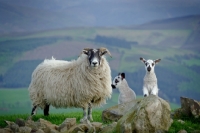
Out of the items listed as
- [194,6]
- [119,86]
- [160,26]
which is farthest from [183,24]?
[119,86]

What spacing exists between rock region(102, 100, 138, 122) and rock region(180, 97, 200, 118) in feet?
4.98

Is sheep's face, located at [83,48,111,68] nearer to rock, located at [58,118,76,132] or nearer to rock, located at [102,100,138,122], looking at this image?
rock, located at [102,100,138,122]

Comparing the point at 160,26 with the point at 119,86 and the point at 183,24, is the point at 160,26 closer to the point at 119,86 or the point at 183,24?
the point at 183,24

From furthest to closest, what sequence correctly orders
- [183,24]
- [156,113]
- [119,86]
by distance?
[183,24] < [119,86] < [156,113]

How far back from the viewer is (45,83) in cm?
1501

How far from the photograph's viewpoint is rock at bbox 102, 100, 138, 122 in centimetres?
1288

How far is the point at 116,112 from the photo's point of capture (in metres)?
12.9

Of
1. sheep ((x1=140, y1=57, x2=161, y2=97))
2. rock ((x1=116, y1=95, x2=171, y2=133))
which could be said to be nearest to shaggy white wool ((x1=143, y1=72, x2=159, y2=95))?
sheep ((x1=140, y1=57, x2=161, y2=97))

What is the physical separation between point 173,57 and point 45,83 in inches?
4425

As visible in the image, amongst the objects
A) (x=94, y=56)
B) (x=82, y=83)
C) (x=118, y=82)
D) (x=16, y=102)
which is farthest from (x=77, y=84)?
(x=16, y=102)

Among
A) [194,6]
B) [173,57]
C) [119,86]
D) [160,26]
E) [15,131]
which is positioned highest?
[194,6]

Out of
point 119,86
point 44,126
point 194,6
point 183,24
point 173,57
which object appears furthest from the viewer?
point 194,6

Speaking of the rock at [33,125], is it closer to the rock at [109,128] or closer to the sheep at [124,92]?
the rock at [109,128]

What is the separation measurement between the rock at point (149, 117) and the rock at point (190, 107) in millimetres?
1855
